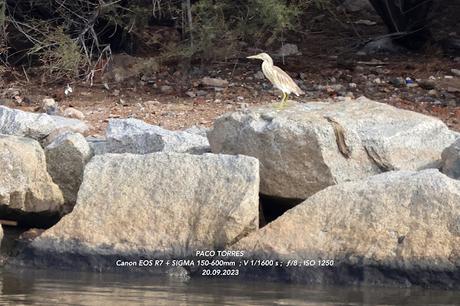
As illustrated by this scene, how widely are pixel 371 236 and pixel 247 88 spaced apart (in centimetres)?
531

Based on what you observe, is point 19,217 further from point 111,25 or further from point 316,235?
point 111,25

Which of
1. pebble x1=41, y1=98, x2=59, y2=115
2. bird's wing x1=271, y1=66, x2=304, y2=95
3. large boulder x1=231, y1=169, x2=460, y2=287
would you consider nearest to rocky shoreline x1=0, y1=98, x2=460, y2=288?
large boulder x1=231, y1=169, x2=460, y2=287

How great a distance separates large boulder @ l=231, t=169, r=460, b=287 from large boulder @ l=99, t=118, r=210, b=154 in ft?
6.37

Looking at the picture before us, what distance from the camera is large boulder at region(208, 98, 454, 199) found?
27.6 feet

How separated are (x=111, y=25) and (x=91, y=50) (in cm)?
90

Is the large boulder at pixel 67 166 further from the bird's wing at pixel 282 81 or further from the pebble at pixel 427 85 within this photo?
the pebble at pixel 427 85

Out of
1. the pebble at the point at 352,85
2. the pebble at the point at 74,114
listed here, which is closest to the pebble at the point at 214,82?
the pebble at the point at 352,85

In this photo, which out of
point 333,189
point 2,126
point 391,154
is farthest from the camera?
point 2,126

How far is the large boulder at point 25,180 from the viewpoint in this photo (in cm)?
849

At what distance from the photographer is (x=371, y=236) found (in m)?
7.27

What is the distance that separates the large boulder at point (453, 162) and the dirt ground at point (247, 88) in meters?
2.45

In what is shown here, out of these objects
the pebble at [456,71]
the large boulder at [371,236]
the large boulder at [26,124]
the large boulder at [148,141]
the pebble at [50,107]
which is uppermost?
the pebble at [456,71]

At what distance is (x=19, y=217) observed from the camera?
28.8 feet

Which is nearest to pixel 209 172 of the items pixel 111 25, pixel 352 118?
pixel 352 118
